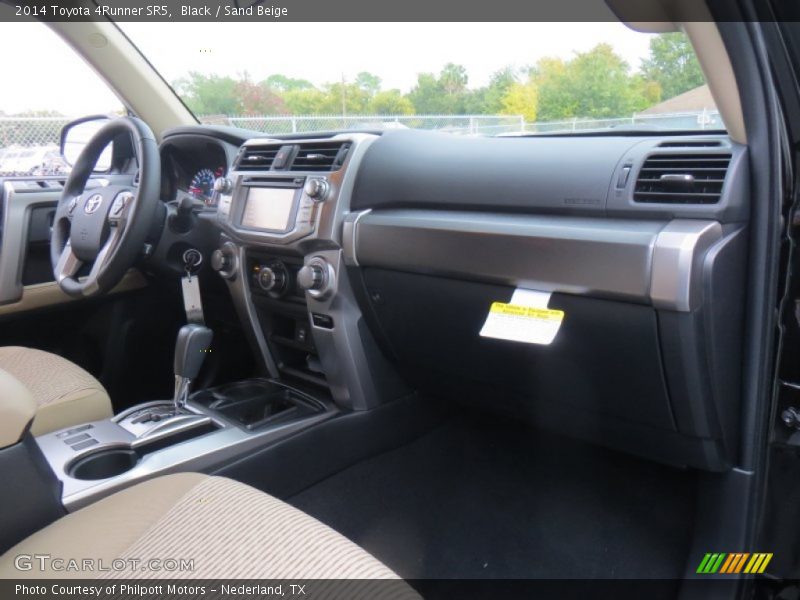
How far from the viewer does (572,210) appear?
135 cm

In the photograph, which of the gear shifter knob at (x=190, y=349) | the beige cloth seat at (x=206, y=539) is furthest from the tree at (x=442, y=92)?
the beige cloth seat at (x=206, y=539)

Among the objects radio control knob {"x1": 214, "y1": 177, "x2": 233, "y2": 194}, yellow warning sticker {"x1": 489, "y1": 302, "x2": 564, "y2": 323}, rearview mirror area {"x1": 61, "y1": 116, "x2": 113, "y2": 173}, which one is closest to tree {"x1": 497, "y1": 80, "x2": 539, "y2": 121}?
yellow warning sticker {"x1": 489, "y1": 302, "x2": 564, "y2": 323}

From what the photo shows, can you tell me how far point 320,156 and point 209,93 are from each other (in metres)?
0.93

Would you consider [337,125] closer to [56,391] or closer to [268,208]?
[268,208]

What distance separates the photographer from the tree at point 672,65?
119 centimetres

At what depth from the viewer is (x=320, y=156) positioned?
190cm

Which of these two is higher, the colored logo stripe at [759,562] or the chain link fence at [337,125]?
the chain link fence at [337,125]

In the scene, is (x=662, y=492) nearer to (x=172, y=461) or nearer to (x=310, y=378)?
(x=310, y=378)

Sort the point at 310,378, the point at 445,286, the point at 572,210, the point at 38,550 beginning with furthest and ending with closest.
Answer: the point at 310,378 < the point at 445,286 < the point at 572,210 < the point at 38,550

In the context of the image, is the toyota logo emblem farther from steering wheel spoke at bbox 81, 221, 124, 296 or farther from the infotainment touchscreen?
the infotainment touchscreen

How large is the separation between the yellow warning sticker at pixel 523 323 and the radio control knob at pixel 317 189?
636mm

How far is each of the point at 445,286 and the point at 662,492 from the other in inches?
38.9

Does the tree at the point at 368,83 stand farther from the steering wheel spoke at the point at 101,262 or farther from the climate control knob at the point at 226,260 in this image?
the steering wheel spoke at the point at 101,262

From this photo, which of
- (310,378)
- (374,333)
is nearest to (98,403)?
(310,378)
